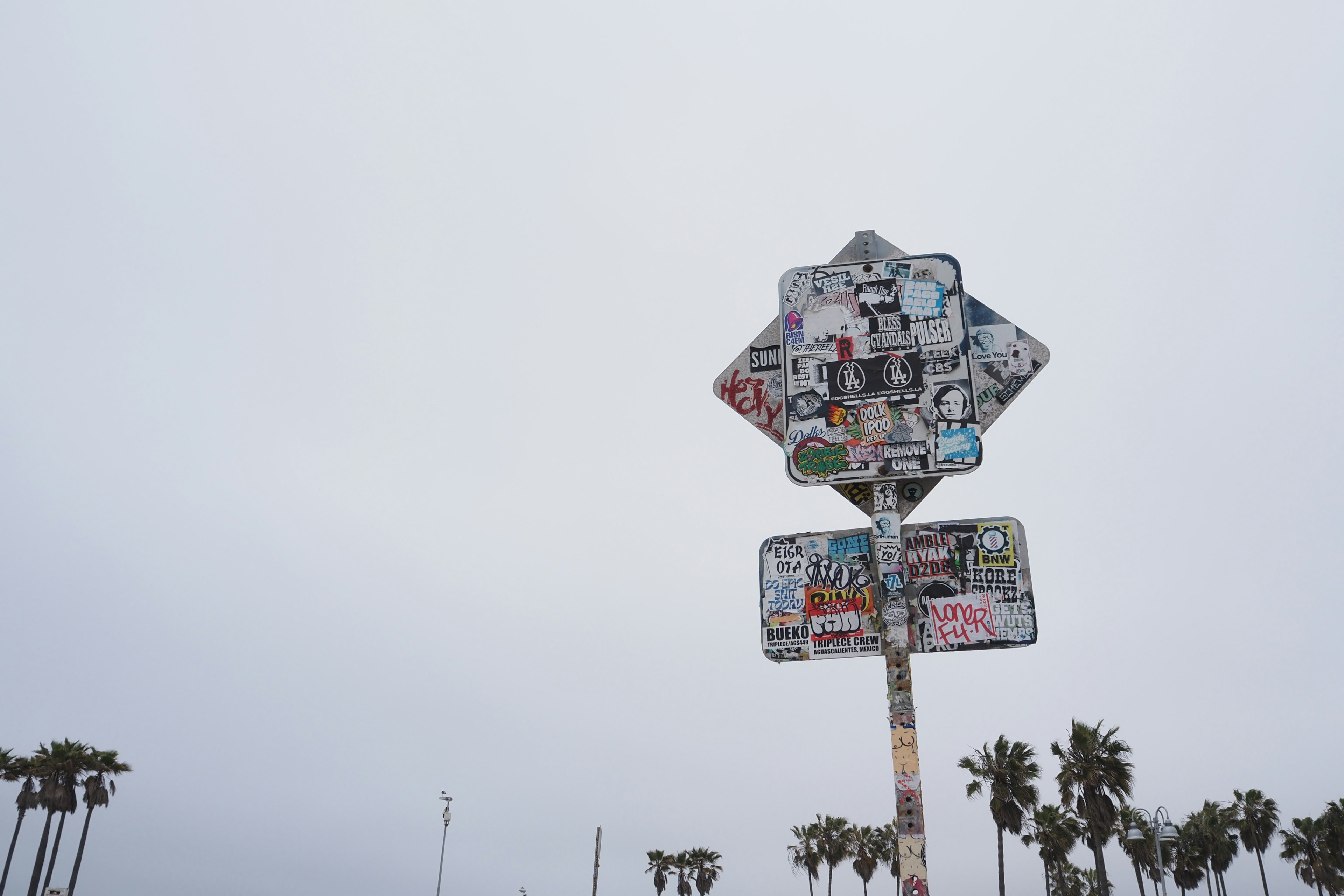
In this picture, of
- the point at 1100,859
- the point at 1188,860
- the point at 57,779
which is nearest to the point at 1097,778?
the point at 1100,859

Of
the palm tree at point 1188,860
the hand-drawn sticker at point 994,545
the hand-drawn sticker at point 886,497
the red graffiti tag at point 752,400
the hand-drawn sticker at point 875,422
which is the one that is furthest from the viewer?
the palm tree at point 1188,860

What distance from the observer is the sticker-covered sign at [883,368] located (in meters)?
6.97

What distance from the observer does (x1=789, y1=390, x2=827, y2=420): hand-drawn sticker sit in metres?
7.27

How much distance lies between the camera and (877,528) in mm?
6902

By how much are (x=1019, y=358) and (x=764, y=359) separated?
85.9 inches

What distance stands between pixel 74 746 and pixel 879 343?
50310 millimetres

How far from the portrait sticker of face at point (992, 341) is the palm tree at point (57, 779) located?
50.6m

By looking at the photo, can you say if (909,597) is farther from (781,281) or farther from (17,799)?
(17,799)

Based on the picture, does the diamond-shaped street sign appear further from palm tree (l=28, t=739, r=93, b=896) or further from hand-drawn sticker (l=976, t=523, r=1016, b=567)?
palm tree (l=28, t=739, r=93, b=896)

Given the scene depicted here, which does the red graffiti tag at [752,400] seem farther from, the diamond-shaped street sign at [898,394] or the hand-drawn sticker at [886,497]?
the hand-drawn sticker at [886,497]

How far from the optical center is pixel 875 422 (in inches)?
279

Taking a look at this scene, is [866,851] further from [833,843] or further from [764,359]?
[764,359]

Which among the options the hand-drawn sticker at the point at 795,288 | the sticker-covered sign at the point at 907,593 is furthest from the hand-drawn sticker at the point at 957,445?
the hand-drawn sticker at the point at 795,288

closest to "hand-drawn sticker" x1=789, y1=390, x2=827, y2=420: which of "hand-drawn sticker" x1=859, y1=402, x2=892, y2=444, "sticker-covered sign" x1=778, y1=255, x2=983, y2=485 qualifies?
"sticker-covered sign" x1=778, y1=255, x2=983, y2=485
